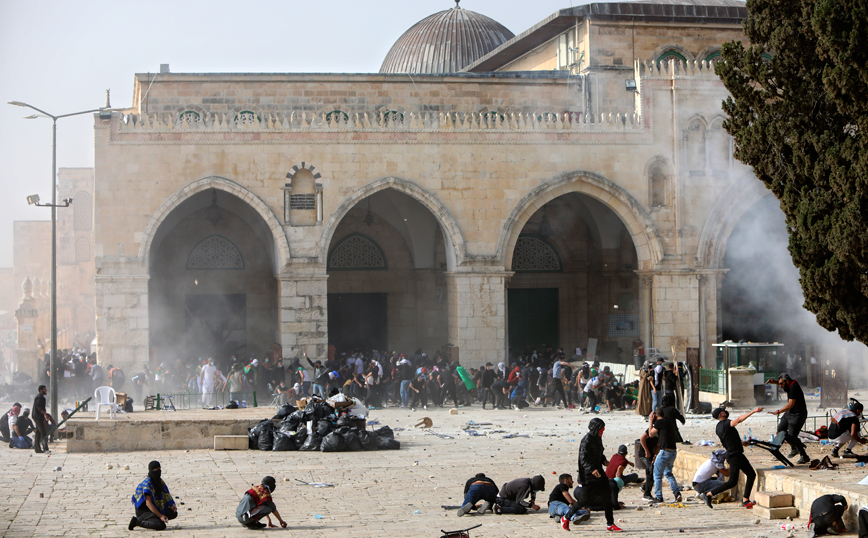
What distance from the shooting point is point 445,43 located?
2847cm

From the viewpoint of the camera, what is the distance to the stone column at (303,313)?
18422 mm

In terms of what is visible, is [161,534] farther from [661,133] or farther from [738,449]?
[661,133]

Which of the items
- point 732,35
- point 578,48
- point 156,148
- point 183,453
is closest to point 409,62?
point 578,48

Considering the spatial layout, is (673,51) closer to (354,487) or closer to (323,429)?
(323,429)

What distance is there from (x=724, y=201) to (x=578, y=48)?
5.22 metres

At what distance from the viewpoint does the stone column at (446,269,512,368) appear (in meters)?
18.8

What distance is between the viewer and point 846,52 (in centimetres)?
873

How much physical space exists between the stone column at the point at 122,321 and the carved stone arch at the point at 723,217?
36.4 feet

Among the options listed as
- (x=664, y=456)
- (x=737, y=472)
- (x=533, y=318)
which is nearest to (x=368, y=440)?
(x=664, y=456)

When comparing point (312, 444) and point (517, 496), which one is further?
point (312, 444)

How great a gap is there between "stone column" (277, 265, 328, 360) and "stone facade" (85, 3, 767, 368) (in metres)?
0.04

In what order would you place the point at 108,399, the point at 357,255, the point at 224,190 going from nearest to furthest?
the point at 108,399
the point at 224,190
the point at 357,255

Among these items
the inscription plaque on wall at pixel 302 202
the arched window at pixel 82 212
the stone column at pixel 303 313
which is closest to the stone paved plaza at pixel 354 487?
the stone column at pixel 303 313

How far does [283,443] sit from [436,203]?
7.62 metres
